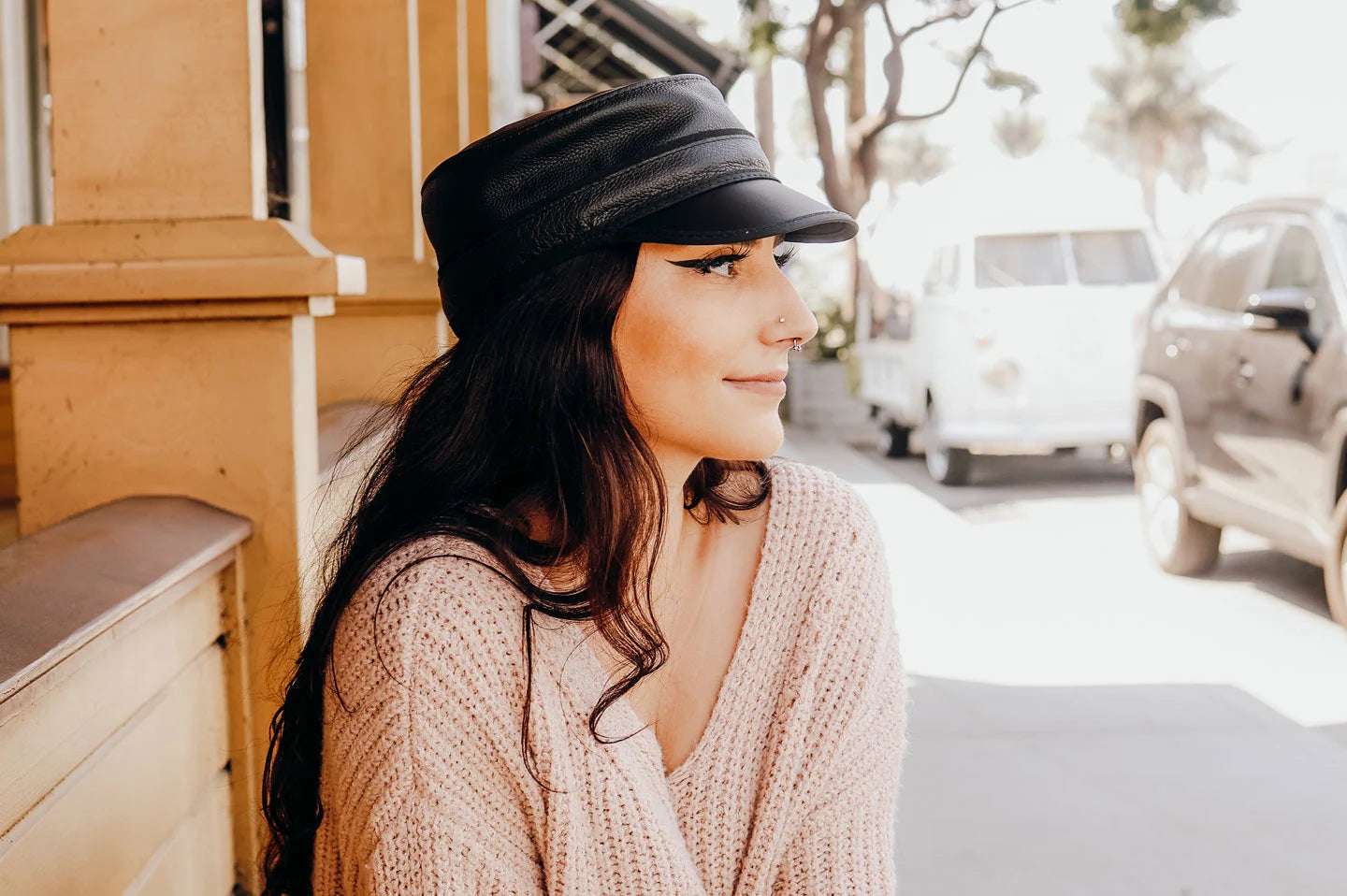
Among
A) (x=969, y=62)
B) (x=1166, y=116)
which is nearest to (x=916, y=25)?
(x=969, y=62)

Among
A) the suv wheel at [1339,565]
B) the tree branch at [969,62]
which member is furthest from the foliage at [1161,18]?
the suv wheel at [1339,565]

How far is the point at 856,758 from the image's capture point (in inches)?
73.0

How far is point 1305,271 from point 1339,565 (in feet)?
4.68

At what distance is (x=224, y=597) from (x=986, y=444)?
825 centimetres

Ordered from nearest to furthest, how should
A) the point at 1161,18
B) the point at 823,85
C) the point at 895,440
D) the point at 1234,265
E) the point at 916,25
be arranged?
the point at 1234,265 → the point at 895,440 → the point at 1161,18 → the point at 916,25 → the point at 823,85

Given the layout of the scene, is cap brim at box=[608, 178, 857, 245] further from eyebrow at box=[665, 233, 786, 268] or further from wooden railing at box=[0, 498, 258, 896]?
wooden railing at box=[0, 498, 258, 896]

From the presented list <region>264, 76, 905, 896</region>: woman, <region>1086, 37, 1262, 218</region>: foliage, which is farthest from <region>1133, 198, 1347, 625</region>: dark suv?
<region>1086, 37, 1262, 218</region>: foliage

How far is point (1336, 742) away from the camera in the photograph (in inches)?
188

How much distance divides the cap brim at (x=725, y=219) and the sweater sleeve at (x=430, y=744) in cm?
50

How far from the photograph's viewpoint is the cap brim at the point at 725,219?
1.73 metres

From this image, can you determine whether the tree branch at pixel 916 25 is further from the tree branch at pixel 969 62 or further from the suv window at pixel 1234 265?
the suv window at pixel 1234 265

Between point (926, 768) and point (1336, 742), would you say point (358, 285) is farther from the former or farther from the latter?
point (1336, 742)

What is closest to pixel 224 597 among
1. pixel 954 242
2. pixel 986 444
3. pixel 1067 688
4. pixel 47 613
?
pixel 47 613

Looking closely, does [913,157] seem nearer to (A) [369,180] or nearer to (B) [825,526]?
(A) [369,180]
